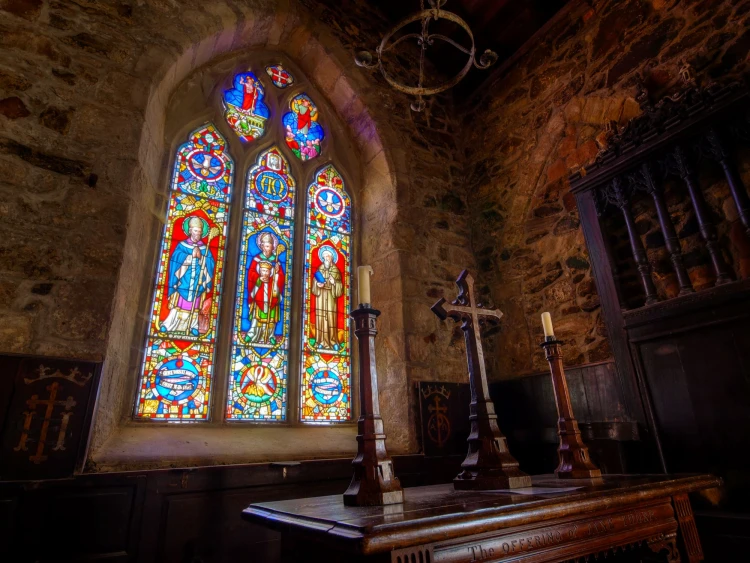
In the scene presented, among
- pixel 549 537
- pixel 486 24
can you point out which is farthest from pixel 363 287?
pixel 486 24

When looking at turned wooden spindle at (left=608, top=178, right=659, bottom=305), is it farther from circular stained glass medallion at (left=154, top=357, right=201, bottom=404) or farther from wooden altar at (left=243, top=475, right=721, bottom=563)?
circular stained glass medallion at (left=154, top=357, right=201, bottom=404)

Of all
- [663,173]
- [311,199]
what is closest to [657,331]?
[663,173]

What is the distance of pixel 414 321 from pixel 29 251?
256 centimetres

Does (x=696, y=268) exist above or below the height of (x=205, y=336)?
above

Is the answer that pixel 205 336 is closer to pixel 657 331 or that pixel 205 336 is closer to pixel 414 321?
pixel 414 321

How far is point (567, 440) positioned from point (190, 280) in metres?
2.66

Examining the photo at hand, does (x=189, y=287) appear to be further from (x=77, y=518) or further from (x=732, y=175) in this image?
(x=732, y=175)

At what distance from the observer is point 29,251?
236 cm

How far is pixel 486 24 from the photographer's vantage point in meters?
4.51

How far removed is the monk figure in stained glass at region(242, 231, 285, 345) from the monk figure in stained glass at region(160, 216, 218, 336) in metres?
0.30

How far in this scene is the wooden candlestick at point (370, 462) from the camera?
4.97 feet

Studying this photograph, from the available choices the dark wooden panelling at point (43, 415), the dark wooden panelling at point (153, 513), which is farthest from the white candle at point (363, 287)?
the dark wooden panelling at point (43, 415)

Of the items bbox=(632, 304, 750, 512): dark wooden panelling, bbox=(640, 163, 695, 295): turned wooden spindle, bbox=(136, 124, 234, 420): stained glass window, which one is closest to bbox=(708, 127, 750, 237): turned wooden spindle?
bbox=(640, 163, 695, 295): turned wooden spindle

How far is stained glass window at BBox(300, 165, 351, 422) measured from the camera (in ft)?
11.3
